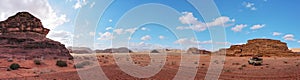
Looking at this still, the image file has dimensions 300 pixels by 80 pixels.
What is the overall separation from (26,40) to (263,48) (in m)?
51.6

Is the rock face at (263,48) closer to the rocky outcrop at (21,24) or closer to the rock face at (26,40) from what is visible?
the rock face at (26,40)

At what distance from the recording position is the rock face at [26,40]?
3659cm

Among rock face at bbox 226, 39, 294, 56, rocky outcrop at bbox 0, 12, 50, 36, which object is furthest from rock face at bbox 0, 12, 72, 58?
rock face at bbox 226, 39, 294, 56

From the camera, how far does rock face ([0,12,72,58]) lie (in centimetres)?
3659

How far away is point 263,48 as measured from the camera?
6462 cm

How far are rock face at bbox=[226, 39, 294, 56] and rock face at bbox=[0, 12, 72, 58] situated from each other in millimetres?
42925

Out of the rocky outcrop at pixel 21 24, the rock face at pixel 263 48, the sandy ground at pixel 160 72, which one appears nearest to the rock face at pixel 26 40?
the rocky outcrop at pixel 21 24

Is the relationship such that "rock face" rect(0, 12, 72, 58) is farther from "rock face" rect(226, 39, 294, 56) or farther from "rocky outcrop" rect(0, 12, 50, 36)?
"rock face" rect(226, 39, 294, 56)

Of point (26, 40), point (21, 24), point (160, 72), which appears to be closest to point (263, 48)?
point (26, 40)

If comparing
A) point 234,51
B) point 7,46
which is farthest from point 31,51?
point 234,51

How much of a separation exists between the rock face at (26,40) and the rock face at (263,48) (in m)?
42.9

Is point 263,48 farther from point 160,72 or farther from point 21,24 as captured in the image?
point 160,72

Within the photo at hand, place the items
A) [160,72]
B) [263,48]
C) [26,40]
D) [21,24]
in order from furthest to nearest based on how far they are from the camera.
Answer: [263,48] → [21,24] → [26,40] → [160,72]

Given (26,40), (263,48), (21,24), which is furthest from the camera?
(263,48)
